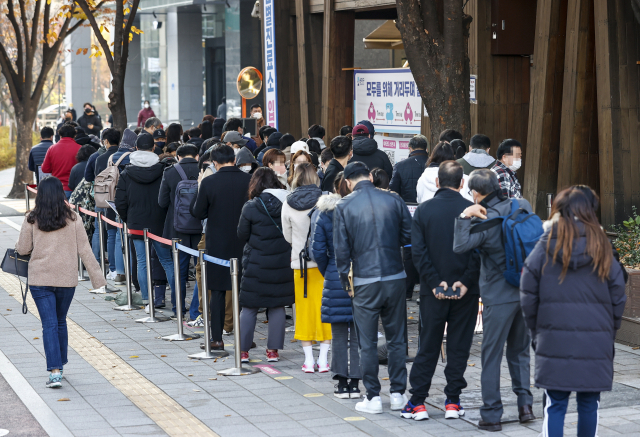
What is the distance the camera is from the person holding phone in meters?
6.00

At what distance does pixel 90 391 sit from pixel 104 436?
4.06ft

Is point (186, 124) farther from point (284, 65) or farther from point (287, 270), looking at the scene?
point (287, 270)

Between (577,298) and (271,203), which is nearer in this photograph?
(577,298)

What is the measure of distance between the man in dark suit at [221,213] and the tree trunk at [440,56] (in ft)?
8.31

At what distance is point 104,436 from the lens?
6.00 meters

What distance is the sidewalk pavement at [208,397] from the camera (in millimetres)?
6086

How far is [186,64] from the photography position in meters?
35.2

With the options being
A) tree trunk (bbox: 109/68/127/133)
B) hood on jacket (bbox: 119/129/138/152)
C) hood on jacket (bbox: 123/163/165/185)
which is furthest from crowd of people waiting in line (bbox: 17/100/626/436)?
tree trunk (bbox: 109/68/127/133)

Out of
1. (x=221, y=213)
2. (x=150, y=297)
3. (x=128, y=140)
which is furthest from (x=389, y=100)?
(x=221, y=213)

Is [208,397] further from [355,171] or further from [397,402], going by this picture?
[355,171]

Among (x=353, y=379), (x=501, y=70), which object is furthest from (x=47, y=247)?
(x=501, y=70)

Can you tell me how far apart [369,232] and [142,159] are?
4.75 m

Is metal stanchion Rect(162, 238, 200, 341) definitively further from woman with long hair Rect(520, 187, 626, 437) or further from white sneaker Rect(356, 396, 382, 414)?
woman with long hair Rect(520, 187, 626, 437)

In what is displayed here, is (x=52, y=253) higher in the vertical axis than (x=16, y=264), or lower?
higher
